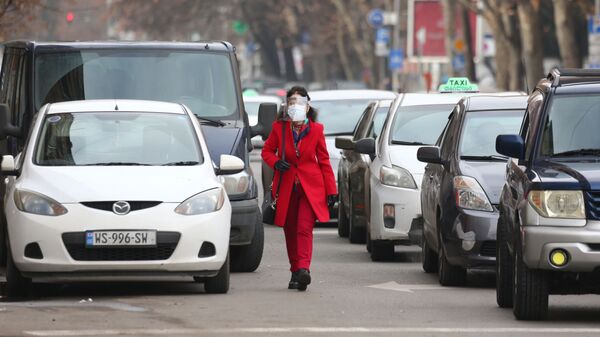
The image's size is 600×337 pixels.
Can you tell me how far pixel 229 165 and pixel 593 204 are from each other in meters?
3.49

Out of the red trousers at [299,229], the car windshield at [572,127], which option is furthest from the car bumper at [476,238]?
the car windshield at [572,127]

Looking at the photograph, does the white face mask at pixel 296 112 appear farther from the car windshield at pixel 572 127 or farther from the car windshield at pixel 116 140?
the car windshield at pixel 572 127

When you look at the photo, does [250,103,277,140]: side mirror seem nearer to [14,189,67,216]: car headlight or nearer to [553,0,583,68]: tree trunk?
[14,189,67,216]: car headlight

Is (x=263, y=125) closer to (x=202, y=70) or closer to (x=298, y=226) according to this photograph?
(x=202, y=70)

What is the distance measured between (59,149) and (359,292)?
251 centimetres

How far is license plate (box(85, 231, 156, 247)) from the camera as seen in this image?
1240 centimetres

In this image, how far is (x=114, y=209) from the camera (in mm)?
12438

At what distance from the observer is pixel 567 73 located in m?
12.2

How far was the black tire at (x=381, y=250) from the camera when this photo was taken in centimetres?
1697

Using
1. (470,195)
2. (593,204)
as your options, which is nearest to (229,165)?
(470,195)

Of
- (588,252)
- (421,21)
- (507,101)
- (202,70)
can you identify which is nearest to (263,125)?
(202,70)

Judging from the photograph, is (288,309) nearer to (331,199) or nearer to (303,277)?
(303,277)

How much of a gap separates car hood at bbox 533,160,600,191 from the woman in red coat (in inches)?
105

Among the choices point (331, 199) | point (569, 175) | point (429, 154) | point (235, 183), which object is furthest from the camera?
point (235, 183)
